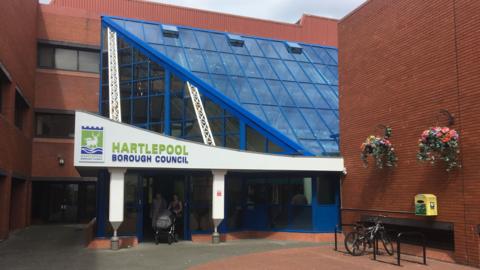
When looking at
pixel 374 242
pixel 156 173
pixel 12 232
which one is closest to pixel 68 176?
pixel 12 232

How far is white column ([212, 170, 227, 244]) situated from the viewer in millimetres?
14852

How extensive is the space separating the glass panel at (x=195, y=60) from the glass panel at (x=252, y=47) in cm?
279

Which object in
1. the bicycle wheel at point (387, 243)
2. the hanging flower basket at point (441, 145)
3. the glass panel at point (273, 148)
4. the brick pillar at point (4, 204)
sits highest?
the glass panel at point (273, 148)

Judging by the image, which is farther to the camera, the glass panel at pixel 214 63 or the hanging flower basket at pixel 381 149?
the glass panel at pixel 214 63

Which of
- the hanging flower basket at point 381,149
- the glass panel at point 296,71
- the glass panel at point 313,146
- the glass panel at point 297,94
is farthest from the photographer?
the glass panel at point 296,71

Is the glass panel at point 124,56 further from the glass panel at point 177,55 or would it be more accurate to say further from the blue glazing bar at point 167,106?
the blue glazing bar at point 167,106

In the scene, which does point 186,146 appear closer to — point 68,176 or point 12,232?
point 12,232

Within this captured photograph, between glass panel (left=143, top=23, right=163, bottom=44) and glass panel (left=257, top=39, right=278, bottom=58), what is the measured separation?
4.79 meters

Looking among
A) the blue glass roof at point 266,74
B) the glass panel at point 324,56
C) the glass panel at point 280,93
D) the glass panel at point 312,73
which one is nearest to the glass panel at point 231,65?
the blue glass roof at point 266,74

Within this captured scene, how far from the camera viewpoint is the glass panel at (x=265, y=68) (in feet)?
65.9

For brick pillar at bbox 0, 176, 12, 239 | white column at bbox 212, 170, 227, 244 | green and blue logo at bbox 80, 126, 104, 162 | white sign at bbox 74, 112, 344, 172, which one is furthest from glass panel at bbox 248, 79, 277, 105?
brick pillar at bbox 0, 176, 12, 239

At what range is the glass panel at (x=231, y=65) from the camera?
19473 mm

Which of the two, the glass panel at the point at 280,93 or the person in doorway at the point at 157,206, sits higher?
the glass panel at the point at 280,93

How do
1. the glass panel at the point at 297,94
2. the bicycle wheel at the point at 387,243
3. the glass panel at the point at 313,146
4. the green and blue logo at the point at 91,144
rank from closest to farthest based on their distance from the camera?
the bicycle wheel at the point at 387,243, the green and blue logo at the point at 91,144, the glass panel at the point at 313,146, the glass panel at the point at 297,94
